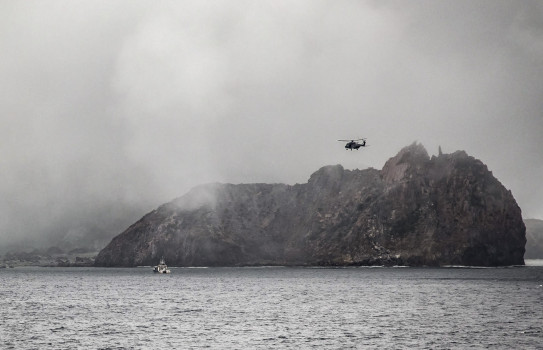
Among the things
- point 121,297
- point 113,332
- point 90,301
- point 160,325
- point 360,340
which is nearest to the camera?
point 360,340

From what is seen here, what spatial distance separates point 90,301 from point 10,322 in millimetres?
54107

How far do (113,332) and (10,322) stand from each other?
1095 inches

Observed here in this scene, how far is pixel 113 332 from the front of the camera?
10506cm

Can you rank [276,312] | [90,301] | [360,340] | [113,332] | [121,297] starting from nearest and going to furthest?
[360,340], [113,332], [276,312], [90,301], [121,297]

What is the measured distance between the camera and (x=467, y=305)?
149375 mm

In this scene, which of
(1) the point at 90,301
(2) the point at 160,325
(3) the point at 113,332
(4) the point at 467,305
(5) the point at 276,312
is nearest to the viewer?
(3) the point at 113,332

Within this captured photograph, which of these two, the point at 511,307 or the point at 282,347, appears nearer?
the point at 282,347

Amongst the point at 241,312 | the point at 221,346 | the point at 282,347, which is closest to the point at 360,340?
the point at 282,347

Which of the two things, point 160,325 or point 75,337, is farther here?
point 160,325

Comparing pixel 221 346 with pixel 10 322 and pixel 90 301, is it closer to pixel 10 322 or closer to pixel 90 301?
pixel 10 322

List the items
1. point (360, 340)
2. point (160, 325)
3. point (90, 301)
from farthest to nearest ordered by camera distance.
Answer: point (90, 301) < point (160, 325) < point (360, 340)

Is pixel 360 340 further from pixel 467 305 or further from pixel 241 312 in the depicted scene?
pixel 467 305

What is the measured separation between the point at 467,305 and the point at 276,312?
154 ft

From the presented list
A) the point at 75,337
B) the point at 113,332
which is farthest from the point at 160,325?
the point at 75,337
